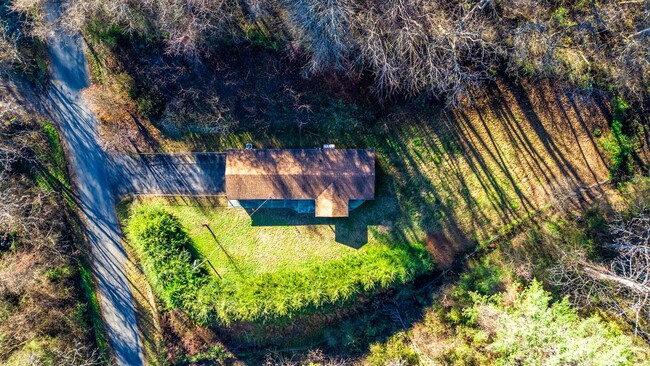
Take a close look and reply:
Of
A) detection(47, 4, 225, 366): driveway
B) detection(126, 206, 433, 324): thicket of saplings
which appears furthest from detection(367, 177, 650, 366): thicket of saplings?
detection(47, 4, 225, 366): driveway

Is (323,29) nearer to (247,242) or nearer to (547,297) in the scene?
(247,242)

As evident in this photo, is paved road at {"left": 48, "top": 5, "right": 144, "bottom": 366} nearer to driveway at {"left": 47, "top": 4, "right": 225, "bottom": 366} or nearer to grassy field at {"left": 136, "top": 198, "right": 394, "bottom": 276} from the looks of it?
driveway at {"left": 47, "top": 4, "right": 225, "bottom": 366}

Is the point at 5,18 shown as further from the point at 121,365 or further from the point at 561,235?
the point at 561,235

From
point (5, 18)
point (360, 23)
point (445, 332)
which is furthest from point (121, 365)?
point (360, 23)

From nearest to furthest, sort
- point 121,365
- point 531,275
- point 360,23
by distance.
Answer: point 360,23 < point 531,275 < point 121,365

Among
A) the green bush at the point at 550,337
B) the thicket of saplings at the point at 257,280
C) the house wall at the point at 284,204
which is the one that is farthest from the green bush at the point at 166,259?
the green bush at the point at 550,337

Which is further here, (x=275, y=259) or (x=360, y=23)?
(x=275, y=259)

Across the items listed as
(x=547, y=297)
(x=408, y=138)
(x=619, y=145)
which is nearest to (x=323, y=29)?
(x=408, y=138)
